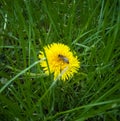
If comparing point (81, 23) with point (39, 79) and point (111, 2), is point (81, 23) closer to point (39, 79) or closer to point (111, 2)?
point (111, 2)

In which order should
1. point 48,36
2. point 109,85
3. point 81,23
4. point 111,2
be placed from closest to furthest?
point 109,85 → point 48,36 → point 81,23 → point 111,2

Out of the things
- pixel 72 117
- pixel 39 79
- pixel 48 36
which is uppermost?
pixel 48 36

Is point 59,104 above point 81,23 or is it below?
below

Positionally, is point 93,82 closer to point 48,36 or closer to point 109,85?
point 109,85

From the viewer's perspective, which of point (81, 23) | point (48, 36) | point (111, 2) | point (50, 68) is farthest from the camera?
point (111, 2)

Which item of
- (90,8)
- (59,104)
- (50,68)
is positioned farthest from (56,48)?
(90,8)

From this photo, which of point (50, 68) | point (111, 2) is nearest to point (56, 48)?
point (50, 68)

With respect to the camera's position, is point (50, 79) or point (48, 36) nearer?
point (50, 79)
